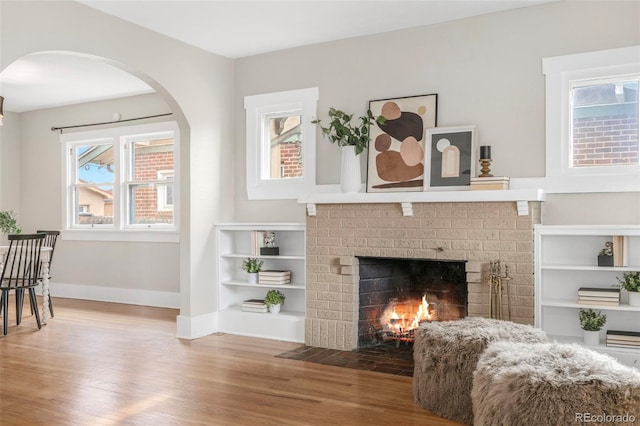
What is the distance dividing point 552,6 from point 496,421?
330cm

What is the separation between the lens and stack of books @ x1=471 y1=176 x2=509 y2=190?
4.26 m

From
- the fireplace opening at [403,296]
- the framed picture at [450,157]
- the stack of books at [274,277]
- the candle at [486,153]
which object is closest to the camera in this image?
the candle at [486,153]

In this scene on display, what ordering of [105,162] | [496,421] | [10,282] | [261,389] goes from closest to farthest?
[496,421] < [261,389] < [10,282] < [105,162]

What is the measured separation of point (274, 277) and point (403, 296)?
1215mm

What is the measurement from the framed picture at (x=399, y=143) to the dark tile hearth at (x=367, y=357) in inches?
53.7

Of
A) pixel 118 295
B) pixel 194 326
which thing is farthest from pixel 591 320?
pixel 118 295

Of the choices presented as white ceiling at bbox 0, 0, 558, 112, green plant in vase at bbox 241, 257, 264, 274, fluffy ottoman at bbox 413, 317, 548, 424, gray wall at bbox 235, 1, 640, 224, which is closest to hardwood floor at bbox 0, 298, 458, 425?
fluffy ottoman at bbox 413, 317, 548, 424

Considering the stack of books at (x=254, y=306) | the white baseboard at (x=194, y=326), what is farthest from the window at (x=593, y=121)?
the white baseboard at (x=194, y=326)

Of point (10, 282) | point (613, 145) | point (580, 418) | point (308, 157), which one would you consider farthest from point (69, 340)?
point (613, 145)

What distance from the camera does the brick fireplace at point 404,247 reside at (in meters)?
4.14

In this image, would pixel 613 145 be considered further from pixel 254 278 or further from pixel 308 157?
pixel 254 278

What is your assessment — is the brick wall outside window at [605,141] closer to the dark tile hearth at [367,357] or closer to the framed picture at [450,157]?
the framed picture at [450,157]

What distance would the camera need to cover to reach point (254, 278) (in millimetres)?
5543

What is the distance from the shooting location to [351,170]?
488cm
